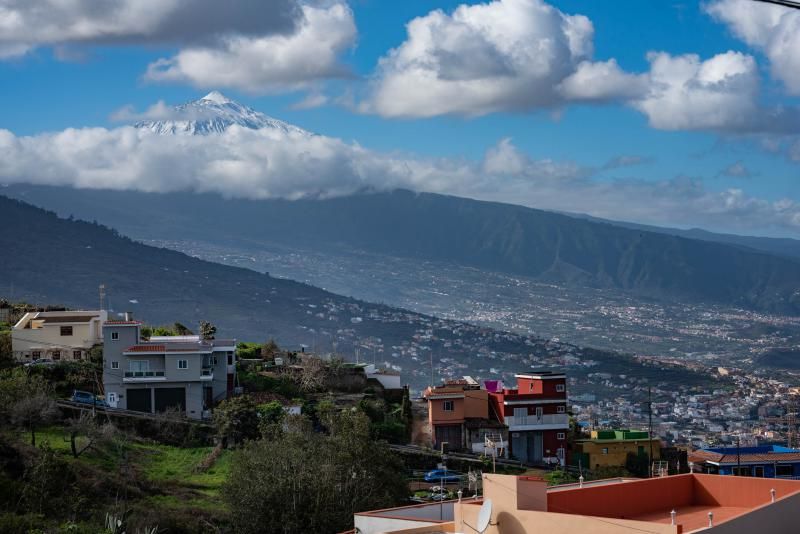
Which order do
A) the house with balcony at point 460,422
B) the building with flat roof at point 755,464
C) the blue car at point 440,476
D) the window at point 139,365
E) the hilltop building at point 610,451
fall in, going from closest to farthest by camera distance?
the blue car at point 440,476 < the building with flat roof at point 755,464 < the window at point 139,365 < the house with balcony at point 460,422 < the hilltop building at point 610,451

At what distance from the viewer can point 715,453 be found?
48344mm

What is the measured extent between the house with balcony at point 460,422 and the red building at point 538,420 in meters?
0.73

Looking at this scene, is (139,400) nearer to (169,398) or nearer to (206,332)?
(169,398)

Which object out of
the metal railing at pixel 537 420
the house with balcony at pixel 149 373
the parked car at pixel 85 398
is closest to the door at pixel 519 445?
the metal railing at pixel 537 420

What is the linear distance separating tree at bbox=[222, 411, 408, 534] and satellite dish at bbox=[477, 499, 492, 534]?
11.3 meters

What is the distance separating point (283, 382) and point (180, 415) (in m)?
6.02

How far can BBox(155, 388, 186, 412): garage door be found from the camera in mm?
46812

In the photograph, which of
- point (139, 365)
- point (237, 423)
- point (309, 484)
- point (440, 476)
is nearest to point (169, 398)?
point (139, 365)

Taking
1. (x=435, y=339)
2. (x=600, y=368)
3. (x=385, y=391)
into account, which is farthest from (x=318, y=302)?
(x=385, y=391)

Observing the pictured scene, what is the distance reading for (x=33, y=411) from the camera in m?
39.5

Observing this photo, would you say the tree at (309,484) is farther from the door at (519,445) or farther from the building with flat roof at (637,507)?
the door at (519,445)

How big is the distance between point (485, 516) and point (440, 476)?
25115 mm

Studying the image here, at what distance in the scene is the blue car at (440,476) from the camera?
42312 mm

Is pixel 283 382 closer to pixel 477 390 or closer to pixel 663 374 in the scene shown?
pixel 477 390
